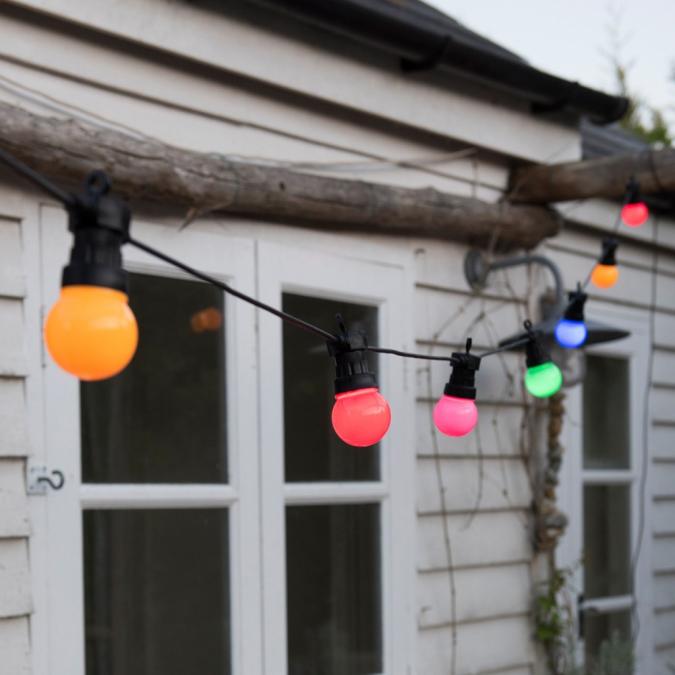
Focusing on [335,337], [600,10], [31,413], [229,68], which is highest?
[600,10]

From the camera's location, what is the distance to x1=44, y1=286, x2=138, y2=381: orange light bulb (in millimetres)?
1502

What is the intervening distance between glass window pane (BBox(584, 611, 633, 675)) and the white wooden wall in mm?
593

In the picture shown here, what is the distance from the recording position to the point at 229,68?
349 centimetres

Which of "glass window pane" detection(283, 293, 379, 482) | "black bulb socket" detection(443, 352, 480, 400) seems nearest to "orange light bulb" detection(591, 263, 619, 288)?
"glass window pane" detection(283, 293, 379, 482)

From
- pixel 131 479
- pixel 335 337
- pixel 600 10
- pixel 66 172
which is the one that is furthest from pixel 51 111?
pixel 600 10

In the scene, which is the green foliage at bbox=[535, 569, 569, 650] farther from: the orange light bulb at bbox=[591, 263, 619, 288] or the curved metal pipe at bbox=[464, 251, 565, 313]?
the orange light bulb at bbox=[591, 263, 619, 288]

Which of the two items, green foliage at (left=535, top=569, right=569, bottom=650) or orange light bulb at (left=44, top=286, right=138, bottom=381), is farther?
green foliage at (left=535, top=569, right=569, bottom=650)

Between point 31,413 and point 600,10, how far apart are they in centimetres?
1087

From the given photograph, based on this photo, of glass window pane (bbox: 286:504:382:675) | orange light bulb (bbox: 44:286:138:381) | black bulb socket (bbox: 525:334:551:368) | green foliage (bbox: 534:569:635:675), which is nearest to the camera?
orange light bulb (bbox: 44:286:138:381)

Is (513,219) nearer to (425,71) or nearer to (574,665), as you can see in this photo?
(425,71)

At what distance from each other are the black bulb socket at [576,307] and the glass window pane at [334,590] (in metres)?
1.13

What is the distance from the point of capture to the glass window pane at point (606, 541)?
17.4 feet

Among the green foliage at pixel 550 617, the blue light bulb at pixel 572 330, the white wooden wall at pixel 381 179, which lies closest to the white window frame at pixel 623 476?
the green foliage at pixel 550 617

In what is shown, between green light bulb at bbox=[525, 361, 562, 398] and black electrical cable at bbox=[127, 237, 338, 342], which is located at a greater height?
black electrical cable at bbox=[127, 237, 338, 342]
